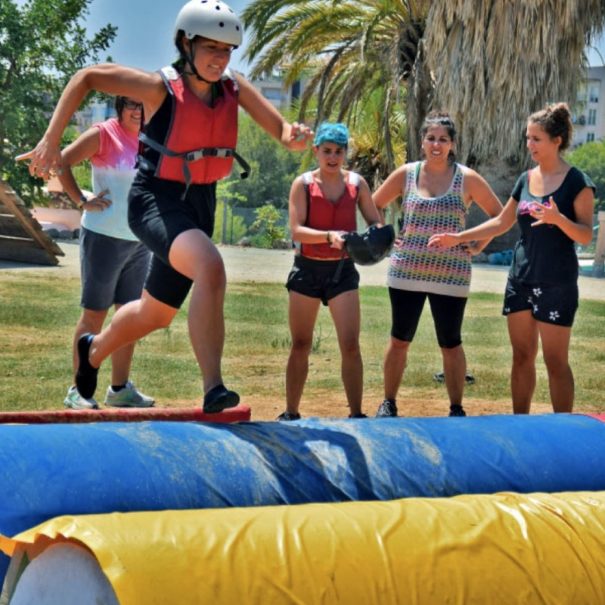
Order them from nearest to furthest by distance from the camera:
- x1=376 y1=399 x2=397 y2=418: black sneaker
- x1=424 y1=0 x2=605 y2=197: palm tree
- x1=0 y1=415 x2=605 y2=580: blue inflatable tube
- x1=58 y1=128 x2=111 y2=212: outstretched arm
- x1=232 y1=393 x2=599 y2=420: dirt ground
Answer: x1=0 y1=415 x2=605 y2=580: blue inflatable tube → x1=58 y1=128 x2=111 y2=212: outstretched arm → x1=376 y1=399 x2=397 y2=418: black sneaker → x1=232 y1=393 x2=599 y2=420: dirt ground → x1=424 y1=0 x2=605 y2=197: palm tree

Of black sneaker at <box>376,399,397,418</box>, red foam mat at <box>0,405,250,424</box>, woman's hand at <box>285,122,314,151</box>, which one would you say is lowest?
black sneaker at <box>376,399,397,418</box>

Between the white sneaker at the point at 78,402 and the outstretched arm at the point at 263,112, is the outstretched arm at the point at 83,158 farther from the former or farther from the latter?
the outstretched arm at the point at 263,112

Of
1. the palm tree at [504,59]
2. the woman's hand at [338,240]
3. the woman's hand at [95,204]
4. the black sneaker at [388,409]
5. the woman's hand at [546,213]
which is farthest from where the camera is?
the palm tree at [504,59]

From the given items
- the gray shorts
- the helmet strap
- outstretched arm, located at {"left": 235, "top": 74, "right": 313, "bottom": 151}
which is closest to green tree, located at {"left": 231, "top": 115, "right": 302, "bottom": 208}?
the gray shorts

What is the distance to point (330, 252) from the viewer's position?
720 cm

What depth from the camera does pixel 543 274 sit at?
689 centimetres

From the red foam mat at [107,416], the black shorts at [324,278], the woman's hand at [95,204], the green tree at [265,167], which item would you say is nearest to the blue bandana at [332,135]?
the black shorts at [324,278]

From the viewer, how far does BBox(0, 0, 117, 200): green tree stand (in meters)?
25.7

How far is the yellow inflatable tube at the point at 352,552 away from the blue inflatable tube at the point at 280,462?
22 centimetres

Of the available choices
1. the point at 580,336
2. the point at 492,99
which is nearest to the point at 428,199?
the point at 580,336

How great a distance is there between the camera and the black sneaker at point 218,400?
4.90 meters

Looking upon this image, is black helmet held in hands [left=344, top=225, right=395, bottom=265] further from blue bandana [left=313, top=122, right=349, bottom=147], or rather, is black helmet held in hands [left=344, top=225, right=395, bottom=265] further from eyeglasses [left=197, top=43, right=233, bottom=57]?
blue bandana [left=313, top=122, right=349, bottom=147]

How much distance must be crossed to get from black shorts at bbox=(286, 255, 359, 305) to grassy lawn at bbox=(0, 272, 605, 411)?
153 cm

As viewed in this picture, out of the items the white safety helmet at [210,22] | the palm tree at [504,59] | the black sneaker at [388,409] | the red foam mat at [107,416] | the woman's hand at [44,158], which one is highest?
the palm tree at [504,59]
